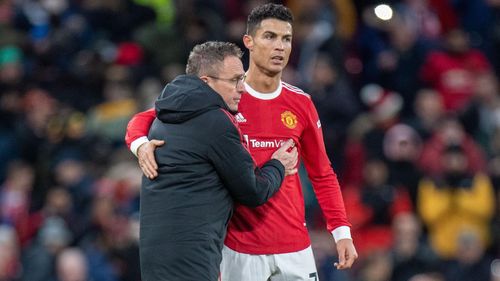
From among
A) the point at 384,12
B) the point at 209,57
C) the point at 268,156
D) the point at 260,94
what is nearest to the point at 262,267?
the point at 268,156

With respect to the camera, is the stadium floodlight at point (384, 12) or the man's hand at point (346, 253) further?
the stadium floodlight at point (384, 12)

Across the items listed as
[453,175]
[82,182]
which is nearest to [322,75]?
[453,175]

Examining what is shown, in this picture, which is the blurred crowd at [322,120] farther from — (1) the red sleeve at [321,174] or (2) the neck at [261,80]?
(2) the neck at [261,80]

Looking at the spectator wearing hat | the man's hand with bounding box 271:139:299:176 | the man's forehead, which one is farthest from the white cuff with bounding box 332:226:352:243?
the spectator wearing hat

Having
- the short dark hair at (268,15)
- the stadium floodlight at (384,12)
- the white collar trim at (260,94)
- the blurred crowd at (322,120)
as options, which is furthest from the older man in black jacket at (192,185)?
the stadium floodlight at (384,12)

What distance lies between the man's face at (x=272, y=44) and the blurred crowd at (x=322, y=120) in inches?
181

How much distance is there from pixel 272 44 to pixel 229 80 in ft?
1.64

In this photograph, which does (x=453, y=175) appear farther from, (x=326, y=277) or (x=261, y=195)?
(x=261, y=195)

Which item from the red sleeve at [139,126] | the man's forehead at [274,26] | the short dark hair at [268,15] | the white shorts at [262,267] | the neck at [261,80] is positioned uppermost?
the short dark hair at [268,15]

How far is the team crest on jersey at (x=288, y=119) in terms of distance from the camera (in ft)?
22.1

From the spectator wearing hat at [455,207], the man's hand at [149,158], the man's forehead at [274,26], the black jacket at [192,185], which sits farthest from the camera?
the spectator wearing hat at [455,207]

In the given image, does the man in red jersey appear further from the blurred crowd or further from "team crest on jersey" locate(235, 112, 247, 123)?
the blurred crowd

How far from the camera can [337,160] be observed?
12.4 meters

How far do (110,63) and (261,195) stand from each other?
296 inches
